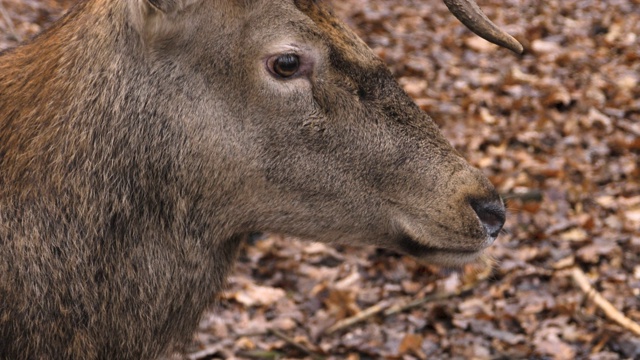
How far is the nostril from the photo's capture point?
3471mm

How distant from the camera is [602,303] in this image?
571 centimetres

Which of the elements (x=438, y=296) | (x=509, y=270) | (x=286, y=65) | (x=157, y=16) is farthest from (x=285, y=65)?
(x=509, y=270)

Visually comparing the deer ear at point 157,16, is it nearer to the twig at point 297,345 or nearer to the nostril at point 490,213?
the nostril at point 490,213

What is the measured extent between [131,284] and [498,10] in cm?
1155

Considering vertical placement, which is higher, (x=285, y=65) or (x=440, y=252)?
(x=285, y=65)

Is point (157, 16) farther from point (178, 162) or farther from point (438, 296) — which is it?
point (438, 296)

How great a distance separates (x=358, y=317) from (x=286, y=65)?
116 inches

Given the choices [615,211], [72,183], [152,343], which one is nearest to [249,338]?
[152,343]

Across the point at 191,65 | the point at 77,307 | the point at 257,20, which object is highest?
the point at 257,20

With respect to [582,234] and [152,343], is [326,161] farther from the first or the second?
[582,234]

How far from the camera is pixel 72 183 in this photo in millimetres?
3221

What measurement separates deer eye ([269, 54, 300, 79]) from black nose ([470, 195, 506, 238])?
2.92 feet

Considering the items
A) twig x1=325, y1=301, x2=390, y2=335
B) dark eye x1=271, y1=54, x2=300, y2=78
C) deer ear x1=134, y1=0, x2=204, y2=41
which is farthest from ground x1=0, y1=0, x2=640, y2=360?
deer ear x1=134, y1=0, x2=204, y2=41

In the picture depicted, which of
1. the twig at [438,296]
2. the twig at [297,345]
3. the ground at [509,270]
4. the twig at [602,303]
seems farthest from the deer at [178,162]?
the twig at [438,296]
